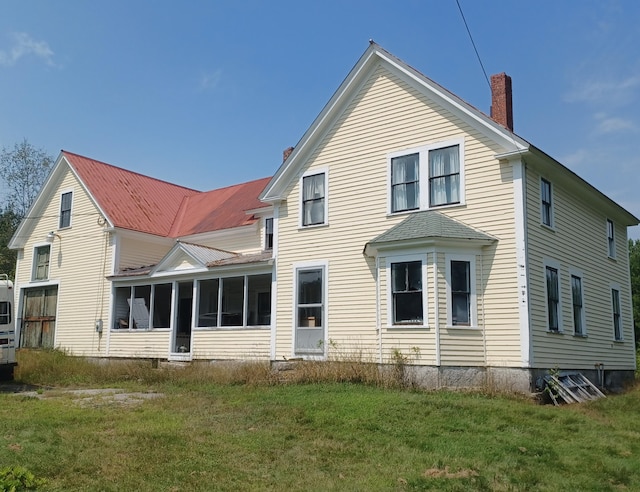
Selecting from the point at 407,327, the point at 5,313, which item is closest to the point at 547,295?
the point at 407,327

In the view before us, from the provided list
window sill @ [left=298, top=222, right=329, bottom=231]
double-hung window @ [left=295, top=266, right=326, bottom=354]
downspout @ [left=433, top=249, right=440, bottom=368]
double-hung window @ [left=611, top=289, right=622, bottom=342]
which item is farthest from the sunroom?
double-hung window @ [left=611, top=289, right=622, bottom=342]

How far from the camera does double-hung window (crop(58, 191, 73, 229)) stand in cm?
2860

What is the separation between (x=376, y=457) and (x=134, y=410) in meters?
6.26

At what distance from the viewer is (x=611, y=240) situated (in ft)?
74.4

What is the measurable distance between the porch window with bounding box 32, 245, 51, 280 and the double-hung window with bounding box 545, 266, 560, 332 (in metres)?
21.8

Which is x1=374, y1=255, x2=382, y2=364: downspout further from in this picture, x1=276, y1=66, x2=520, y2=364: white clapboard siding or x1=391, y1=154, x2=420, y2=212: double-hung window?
x1=391, y1=154, x2=420, y2=212: double-hung window

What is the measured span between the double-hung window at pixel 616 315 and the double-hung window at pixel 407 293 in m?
9.11

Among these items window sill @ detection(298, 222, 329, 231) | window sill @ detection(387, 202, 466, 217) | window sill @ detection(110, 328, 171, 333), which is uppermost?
window sill @ detection(387, 202, 466, 217)

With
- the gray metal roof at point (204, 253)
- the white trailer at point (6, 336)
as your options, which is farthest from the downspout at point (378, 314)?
the white trailer at point (6, 336)

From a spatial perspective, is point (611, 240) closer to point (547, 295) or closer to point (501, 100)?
point (547, 295)

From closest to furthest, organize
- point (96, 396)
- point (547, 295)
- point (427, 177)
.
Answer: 1. point (96, 396)
2. point (547, 295)
3. point (427, 177)

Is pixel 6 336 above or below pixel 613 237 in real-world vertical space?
below

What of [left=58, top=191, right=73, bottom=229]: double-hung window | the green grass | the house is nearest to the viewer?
the green grass

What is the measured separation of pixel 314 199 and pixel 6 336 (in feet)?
34.8
